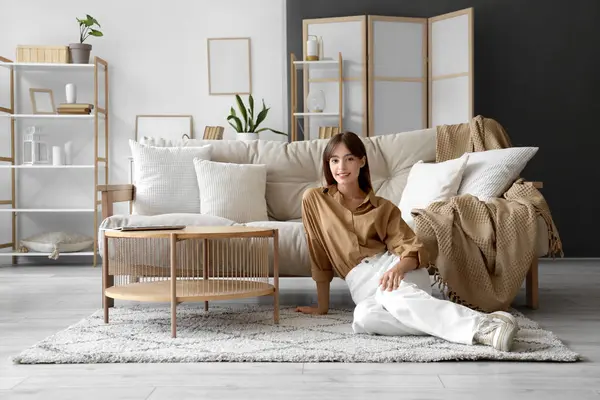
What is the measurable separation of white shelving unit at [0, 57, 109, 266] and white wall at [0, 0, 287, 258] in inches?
2.8

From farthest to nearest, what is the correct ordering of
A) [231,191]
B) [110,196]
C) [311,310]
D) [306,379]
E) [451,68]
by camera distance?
[451,68] < [231,191] < [110,196] < [311,310] < [306,379]

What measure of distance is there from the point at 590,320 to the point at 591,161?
3014 millimetres

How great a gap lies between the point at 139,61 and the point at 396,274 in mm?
3917

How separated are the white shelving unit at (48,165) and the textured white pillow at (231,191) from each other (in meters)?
1.82

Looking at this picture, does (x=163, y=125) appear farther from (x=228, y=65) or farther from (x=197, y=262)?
(x=197, y=262)

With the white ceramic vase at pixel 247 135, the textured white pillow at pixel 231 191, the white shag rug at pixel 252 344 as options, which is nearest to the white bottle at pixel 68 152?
the white ceramic vase at pixel 247 135

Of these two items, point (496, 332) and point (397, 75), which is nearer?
point (496, 332)

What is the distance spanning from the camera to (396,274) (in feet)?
8.79

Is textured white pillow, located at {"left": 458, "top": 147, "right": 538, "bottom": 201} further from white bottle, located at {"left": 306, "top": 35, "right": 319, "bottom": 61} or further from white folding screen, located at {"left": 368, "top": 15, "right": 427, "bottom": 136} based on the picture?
white bottle, located at {"left": 306, "top": 35, "right": 319, "bottom": 61}

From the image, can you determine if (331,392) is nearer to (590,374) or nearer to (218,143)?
(590,374)

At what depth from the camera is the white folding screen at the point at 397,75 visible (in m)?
5.64

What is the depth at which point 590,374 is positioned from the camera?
2.23 m

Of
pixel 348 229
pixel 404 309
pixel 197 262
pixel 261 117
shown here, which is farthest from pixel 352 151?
pixel 261 117

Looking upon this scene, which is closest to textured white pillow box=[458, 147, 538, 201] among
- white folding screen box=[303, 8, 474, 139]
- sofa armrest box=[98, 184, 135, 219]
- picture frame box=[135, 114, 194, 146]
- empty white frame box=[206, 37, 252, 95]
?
sofa armrest box=[98, 184, 135, 219]
